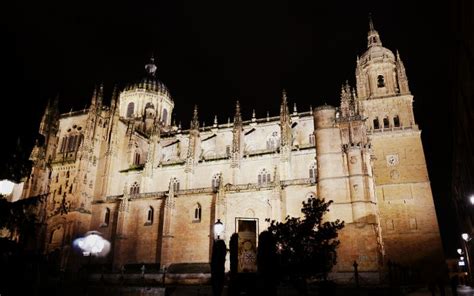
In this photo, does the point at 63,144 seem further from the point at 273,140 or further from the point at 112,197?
the point at 273,140

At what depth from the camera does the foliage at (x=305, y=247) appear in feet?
64.0

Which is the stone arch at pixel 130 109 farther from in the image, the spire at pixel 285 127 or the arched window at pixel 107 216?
the spire at pixel 285 127

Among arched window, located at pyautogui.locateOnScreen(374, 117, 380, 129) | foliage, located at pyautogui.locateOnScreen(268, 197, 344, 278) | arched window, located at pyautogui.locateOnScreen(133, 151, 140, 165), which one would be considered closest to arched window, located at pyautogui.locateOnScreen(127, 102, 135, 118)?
arched window, located at pyautogui.locateOnScreen(133, 151, 140, 165)

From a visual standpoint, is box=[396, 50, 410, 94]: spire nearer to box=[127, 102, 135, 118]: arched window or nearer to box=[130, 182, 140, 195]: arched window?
box=[130, 182, 140, 195]: arched window

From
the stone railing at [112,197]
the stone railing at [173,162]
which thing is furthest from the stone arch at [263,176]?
the stone railing at [112,197]

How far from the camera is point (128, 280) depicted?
30.1 m

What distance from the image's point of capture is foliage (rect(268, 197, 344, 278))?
19516mm

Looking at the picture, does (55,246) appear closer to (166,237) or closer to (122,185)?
(122,185)

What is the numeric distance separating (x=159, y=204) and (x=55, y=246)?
1215cm

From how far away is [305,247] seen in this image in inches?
835

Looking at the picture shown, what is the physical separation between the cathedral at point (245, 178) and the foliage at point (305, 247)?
7.11 meters

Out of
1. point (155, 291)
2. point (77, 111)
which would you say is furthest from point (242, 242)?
point (77, 111)

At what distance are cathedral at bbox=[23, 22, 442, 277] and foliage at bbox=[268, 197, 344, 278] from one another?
711 cm

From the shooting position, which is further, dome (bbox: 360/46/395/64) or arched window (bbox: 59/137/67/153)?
arched window (bbox: 59/137/67/153)
